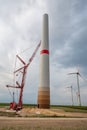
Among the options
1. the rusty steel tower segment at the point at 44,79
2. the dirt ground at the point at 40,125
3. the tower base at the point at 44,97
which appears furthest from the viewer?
the rusty steel tower segment at the point at 44,79

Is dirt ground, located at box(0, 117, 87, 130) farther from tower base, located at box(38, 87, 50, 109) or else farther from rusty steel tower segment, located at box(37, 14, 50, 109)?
rusty steel tower segment, located at box(37, 14, 50, 109)

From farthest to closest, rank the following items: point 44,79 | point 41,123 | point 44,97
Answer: point 44,79 → point 44,97 → point 41,123

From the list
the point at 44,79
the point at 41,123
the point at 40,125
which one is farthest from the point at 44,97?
the point at 40,125

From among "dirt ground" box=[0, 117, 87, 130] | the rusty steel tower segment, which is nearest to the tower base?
the rusty steel tower segment

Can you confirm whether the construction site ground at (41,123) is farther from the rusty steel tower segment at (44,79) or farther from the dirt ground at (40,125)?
the rusty steel tower segment at (44,79)

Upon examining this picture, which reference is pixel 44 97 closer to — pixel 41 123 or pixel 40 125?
pixel 41 123

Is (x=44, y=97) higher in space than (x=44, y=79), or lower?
lower

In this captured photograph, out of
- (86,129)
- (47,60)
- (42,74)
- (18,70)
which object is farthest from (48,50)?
(86,129)

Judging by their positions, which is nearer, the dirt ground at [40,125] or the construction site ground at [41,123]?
the dirt ground at [40,125]

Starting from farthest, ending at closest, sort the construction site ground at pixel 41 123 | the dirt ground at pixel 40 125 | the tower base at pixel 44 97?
the tower base at pixel 44 97 < the construction site ground at pixel 41 123 < the dirt ground at pixel 40 125

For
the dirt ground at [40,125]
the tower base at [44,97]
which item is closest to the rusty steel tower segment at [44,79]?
the tower base at [44,97]

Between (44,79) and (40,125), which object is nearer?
(40,125)

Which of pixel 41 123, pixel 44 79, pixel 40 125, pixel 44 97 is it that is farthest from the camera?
pixel 44 79

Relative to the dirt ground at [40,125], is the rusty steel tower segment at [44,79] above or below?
above
